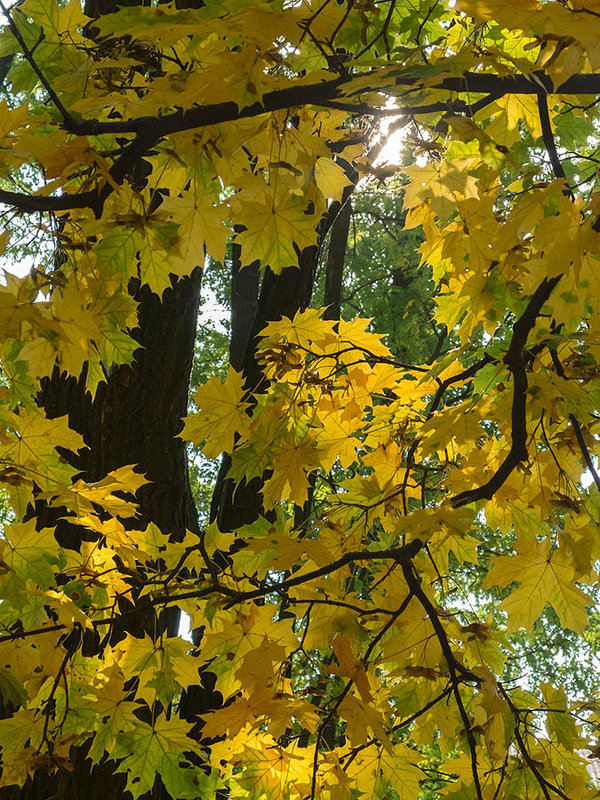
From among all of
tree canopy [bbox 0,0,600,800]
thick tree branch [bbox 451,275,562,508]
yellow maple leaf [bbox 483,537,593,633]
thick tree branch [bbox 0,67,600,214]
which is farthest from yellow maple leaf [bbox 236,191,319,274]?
yellow maple leaf [bbox 483,537,593,633]

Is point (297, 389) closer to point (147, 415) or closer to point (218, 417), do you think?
point (218, 417)

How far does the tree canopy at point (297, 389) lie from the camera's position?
1.56 meters

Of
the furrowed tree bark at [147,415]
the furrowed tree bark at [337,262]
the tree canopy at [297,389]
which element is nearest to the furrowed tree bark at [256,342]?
the furrowed tree bark at [147,415]

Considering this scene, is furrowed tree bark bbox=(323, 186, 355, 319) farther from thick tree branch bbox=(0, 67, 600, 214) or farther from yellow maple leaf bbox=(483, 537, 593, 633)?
thick tree branch bbox=(0, 67, 600, 214)

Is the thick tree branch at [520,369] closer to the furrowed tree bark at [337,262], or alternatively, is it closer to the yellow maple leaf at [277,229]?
the yellow maple leaf at [277,229]

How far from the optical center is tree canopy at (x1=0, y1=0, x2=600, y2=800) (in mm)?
1564

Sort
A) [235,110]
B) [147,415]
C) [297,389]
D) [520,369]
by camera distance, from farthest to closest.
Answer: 1. [147,415]
2. [297,389]
3. [520,369]
4. [235,110]

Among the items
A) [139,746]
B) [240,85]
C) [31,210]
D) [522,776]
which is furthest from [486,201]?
[139,746]

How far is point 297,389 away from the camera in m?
2.26

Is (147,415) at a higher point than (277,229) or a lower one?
higher

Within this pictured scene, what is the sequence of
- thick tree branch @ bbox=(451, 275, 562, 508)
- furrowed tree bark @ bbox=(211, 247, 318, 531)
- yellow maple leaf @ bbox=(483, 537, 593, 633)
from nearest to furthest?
thick tree branch @ bbox=(451, 275, 562, 508)
yellow maple leaf @ bbox=(483, 537, 593, 633)
furrowed tree bark @ bbox=(211, 247, 318, 531)

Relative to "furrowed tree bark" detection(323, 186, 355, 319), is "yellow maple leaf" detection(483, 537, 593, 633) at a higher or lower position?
lower

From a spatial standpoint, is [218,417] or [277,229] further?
[218,417]

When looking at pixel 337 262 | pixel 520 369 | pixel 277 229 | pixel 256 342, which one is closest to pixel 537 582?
pixel 520 369
